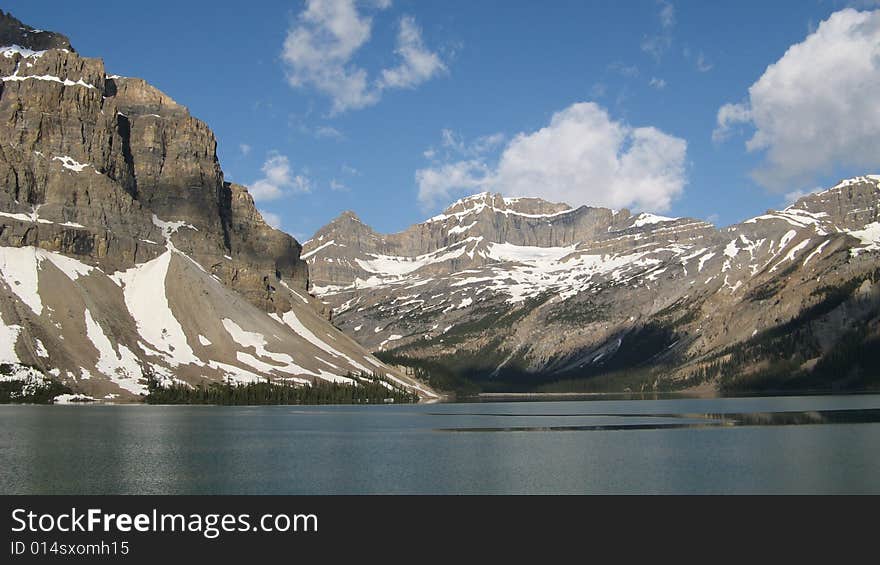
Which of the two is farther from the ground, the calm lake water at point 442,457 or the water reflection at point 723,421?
the water reflection at point 723,421

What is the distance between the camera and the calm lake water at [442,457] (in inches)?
2650

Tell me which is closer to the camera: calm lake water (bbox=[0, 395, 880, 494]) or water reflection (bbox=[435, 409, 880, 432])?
calm lake water (bbox=[0, 395, 880, 494])

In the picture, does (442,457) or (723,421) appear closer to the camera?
(442,457)

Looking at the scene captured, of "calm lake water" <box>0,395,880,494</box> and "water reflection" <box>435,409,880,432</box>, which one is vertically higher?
"water reflection" <box>435,409,880,432</box>

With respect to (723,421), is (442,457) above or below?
below

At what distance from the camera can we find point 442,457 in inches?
3497

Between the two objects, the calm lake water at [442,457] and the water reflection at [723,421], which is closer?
the calm lake water at [442,457]

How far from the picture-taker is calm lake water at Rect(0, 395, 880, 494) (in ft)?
221
